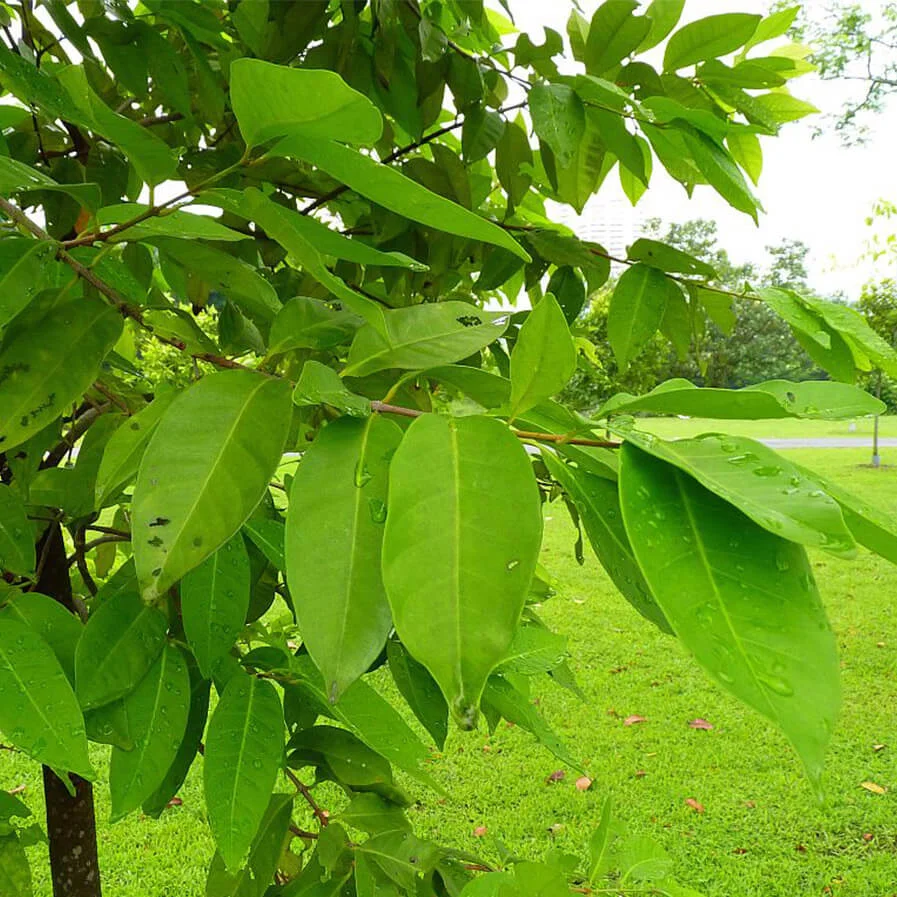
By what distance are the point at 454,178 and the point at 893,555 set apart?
67cm

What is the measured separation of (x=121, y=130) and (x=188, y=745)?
47 centimetres

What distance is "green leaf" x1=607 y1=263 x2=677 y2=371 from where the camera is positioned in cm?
81

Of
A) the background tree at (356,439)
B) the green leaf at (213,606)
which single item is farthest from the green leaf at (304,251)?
the green leaf at (213,606)

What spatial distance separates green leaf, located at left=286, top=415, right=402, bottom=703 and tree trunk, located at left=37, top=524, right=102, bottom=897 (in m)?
0.75

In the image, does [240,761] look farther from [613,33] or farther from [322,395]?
[613,33]

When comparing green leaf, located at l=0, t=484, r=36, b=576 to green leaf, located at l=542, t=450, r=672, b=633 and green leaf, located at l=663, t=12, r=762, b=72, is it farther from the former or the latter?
green leaf, located at l=663, t=12, r=762, b=72

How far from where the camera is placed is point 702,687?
3738 millimetres

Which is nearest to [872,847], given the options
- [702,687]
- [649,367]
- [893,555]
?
[702,687]

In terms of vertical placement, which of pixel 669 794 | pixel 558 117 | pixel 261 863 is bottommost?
pixel 669 794

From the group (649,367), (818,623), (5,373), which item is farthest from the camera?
(649,367)

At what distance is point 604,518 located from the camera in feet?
1.17

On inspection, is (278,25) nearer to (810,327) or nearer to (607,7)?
(607,7)

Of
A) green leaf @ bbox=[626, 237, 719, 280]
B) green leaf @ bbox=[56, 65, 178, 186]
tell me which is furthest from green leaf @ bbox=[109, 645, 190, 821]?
green leaf @ bbox=[626, 237, 719, 280]

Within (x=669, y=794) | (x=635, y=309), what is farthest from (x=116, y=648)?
(x=669, y=794)
